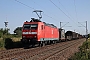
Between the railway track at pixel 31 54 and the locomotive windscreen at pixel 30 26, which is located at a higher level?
the locomotive windscreen at pixel 30 26

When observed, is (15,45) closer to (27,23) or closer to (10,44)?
(10,44)

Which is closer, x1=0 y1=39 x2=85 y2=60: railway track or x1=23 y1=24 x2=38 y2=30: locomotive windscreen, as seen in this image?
x1=0 y1=39 x2=85 y2=60: railway track

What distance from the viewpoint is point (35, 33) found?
88.2ft

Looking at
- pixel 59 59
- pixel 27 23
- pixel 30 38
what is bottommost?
pixel 59 59

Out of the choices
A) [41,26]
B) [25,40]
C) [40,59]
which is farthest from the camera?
[41,26]

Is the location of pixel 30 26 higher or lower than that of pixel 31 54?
higher

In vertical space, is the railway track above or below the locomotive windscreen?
below

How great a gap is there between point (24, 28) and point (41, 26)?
2238 millimetres

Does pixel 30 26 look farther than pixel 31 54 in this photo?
Yes

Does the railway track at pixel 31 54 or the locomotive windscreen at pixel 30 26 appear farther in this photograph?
the locomotive windscreen at pixel 30 26

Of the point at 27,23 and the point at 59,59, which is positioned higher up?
the point at 27,23

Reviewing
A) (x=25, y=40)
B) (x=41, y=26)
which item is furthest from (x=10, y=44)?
(x=41, y=26)

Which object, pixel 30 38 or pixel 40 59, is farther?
pixel 30 38

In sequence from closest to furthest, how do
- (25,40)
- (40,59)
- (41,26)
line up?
(40,59) < (25,40) < (41,26)
